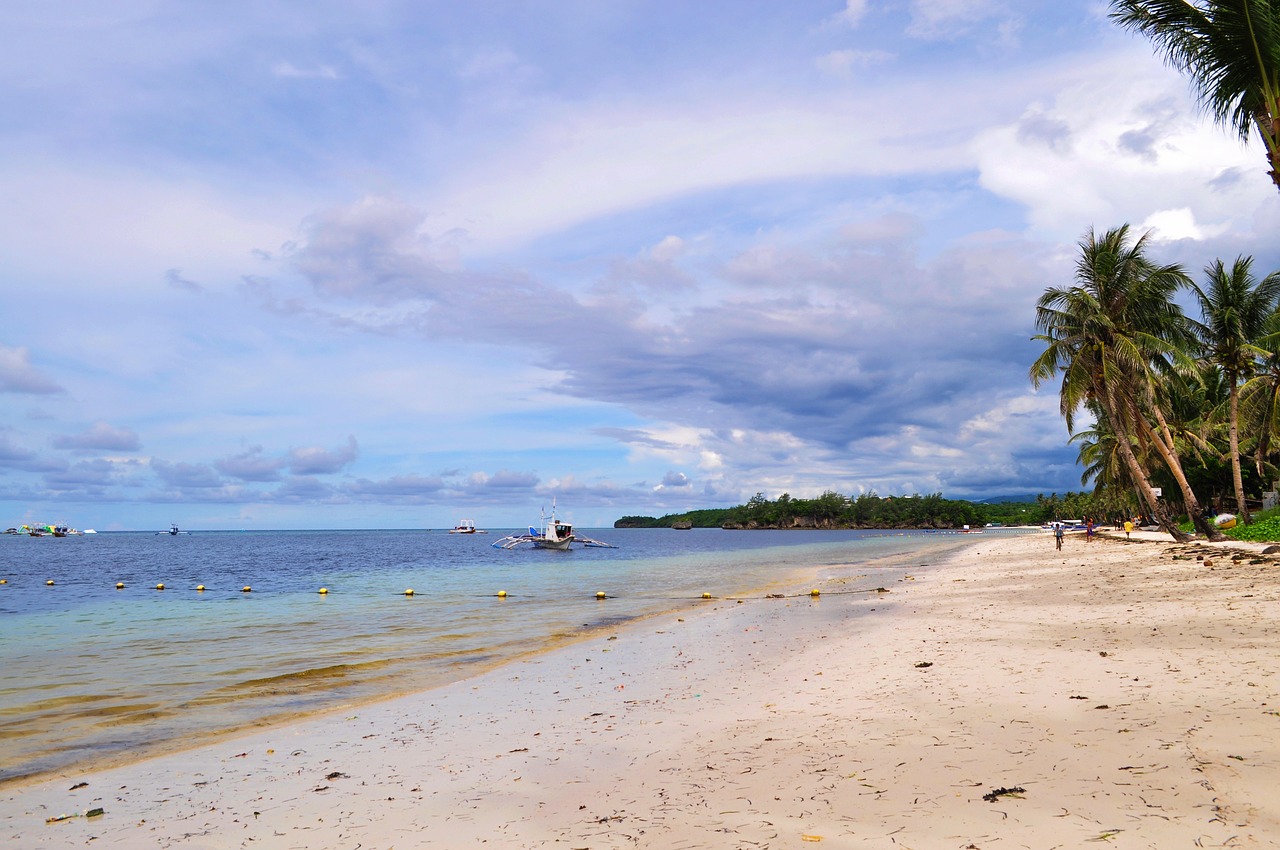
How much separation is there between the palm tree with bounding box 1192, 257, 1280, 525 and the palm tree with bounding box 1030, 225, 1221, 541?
2169mm

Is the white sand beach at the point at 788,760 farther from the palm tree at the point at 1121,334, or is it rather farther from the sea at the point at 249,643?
the palm tree at the point at 1121,334

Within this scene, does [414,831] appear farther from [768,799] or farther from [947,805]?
[947,805]

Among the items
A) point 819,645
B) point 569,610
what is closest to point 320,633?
point 569,610

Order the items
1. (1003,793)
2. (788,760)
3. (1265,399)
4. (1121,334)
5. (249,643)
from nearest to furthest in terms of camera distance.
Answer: (1003,793) < (788,760) < (249,643) < (1121,334) < (1265,399)

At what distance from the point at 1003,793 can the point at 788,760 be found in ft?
5.99

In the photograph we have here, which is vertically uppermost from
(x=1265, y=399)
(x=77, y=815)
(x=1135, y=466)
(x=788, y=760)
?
(x=1265, y=399)

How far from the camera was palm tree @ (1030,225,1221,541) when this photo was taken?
2958 cm

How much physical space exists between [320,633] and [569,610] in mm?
7902

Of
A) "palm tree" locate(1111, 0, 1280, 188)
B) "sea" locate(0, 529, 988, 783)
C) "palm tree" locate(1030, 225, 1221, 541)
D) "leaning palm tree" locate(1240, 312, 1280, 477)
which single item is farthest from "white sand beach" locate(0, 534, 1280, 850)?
"leaning palm tree" locate(1240, 312, 1280, 477)

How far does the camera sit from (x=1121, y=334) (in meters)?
29.4

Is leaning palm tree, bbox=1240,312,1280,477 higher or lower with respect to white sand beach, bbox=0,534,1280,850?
higher

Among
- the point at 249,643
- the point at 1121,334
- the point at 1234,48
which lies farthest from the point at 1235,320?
the point at 249,643

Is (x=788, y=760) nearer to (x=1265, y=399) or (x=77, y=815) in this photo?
(x=77, y=815)

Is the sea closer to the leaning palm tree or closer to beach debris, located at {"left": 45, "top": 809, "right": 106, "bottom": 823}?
beach debris, located at {"left": 45, "top": 809, "right": 106, "bottom": 823}
